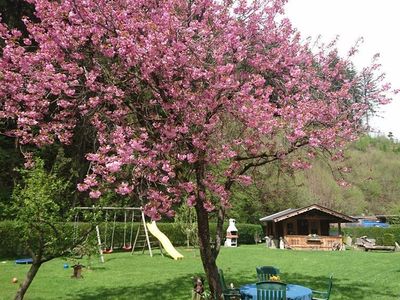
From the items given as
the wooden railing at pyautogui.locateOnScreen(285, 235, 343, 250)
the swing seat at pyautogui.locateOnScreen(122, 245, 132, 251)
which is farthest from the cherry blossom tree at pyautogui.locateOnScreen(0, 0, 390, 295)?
the wooden railing at pyautogui.locateOnScreen(285, 235, 343, 250)

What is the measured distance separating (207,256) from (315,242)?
2139cm

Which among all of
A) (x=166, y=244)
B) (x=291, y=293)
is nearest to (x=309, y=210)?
(x=166, y=244)

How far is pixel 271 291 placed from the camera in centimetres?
696

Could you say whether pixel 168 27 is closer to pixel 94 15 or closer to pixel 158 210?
pixel 94 15

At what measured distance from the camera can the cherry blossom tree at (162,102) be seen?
8227 millimetres

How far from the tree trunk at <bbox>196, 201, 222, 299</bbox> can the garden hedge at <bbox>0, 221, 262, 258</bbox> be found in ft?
11.8

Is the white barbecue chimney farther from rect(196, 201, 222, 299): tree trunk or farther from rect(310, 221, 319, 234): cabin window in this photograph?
rect(196, 201, 222, 299): tree trunk

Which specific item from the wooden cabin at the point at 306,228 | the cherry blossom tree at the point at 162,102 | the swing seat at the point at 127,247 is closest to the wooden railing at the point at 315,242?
the wooden cabin at the point at 306,228

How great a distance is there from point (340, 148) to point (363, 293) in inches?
160

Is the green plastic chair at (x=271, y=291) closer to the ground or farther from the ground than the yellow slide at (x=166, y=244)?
closer to the ground

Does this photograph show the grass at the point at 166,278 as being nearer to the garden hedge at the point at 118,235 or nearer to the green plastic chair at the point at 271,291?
the garden hedge at the point at 118,235

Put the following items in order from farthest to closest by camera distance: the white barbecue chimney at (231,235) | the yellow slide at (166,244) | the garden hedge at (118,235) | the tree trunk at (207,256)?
the white barbecue chimney at (231,235), the yellow slide at (166,244), the garden hedge at (118,235), the tree trunk at (207,256)

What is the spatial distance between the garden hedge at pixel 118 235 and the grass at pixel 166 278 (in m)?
1.51

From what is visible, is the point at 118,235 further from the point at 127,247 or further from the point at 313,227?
the point at 313,227
